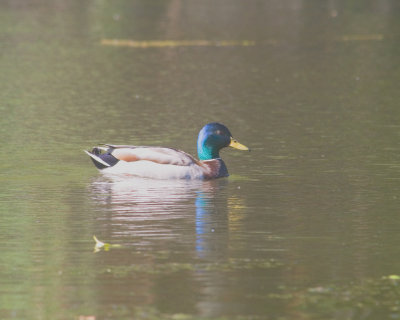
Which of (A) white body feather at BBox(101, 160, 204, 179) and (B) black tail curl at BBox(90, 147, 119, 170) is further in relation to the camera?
(B) black tail curl at BBox(90, 147, 119, 170)

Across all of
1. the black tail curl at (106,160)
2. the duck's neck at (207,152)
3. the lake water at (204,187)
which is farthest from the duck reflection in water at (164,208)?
the duck's neck at (207,152)

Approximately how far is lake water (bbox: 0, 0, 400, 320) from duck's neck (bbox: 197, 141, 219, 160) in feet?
1.03

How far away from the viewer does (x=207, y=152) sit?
16.3 meters

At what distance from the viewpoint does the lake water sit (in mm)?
9453

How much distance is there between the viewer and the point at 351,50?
34.0 meters

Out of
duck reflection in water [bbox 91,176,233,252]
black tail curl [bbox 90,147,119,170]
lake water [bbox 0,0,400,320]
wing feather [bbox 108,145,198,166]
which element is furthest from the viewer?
black tail curl [bbox 90,147,119,170]

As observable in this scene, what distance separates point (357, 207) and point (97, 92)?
41.0 ft

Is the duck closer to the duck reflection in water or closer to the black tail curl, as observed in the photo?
the black tail curl

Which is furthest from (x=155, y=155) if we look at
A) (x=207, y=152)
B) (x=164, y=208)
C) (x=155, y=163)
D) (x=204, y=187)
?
(x=164, y=208)

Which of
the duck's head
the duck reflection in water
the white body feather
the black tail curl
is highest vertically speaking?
the duck's head

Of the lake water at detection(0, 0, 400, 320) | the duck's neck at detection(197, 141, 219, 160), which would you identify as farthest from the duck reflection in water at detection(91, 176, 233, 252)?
the duck's neck at detection(197, 141, 219, 160)

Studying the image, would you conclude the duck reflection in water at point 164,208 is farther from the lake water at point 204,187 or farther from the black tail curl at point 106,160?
the black tail curl at point 106,160

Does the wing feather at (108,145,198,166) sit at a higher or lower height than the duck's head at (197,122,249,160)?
lower

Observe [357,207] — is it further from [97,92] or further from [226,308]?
[97,92]
